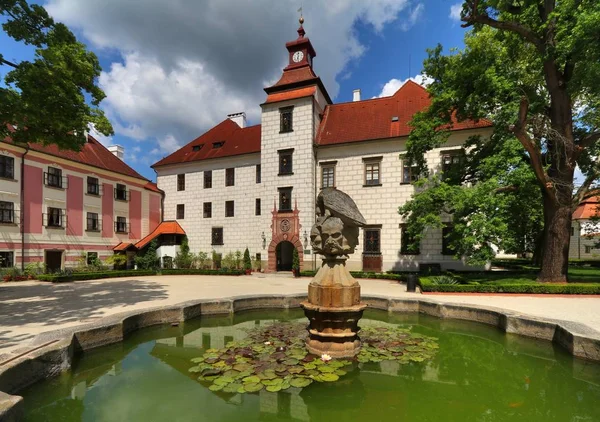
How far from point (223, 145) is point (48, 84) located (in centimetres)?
2017

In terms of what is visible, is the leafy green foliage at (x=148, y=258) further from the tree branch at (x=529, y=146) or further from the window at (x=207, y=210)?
the tree branch at (x=529, y=146)

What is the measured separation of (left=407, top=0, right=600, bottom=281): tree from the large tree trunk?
0.03m

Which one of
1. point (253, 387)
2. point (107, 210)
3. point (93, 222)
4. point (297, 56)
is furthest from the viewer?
point (297, 56)

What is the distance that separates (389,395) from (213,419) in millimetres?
2504

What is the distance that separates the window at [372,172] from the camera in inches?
868

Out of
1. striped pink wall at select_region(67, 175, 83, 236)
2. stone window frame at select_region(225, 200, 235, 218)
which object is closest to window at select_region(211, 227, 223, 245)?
stone window frame at select_region(225, 200, 235, 218)

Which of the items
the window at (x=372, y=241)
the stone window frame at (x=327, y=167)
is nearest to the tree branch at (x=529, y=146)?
the window at (x=372, y=241)

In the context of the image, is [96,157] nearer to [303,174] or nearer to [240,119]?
Result: [240,119]

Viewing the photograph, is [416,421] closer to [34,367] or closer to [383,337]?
[383,337]

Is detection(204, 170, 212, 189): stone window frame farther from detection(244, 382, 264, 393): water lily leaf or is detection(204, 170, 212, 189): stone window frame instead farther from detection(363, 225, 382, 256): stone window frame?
detection(244, 382, 264, 393): water lily leaf

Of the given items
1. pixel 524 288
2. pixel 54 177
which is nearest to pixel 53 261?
pixel 54 177

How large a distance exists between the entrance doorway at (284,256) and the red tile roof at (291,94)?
11.6 metres

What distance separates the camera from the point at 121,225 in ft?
85.8

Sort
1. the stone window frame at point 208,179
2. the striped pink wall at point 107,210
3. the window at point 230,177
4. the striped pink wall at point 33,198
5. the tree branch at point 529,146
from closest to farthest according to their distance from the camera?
the tree branch at point 529,146
the striped pink wall at point 33,198
the striped pink wall at point 107,210
the window at point 230,177
the stone window frame at point 208,179
